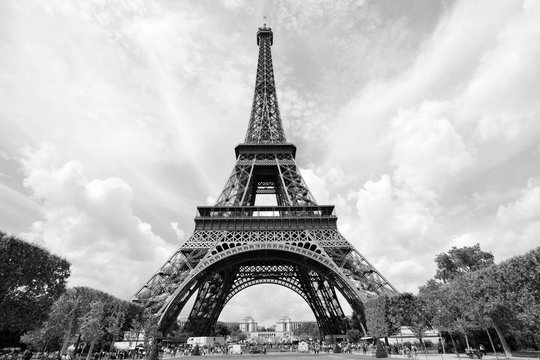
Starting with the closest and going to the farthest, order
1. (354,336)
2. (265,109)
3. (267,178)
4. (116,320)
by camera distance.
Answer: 1. (116,320)
2. (354,336)
3. (267,178)
4. (265,109)

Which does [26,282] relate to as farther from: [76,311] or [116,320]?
[76,311]

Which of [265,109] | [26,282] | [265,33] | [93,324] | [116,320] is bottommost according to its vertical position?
[93,324]

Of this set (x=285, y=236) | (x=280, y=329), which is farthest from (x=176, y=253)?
(x=280, y=329)

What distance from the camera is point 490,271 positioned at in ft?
76.5

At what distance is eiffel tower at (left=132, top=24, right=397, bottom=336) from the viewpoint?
32906mm

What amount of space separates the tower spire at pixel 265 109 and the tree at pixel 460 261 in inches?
1085

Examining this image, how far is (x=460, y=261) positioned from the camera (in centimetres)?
3872

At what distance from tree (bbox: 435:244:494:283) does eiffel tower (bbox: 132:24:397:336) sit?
41.1 ft

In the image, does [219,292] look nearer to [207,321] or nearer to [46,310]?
[207,321]

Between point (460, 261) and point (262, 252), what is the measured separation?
23.9 meters

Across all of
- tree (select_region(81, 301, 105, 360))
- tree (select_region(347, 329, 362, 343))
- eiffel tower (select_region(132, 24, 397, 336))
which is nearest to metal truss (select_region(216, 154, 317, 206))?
eiffel tower (select_region(132, 24, 397, 336))

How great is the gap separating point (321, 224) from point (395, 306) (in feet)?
38.8

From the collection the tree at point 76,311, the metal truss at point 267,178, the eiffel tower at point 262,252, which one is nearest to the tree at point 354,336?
the eiffel tower at point 262,252

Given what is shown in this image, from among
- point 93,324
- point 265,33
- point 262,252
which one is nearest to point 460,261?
point 262,252
